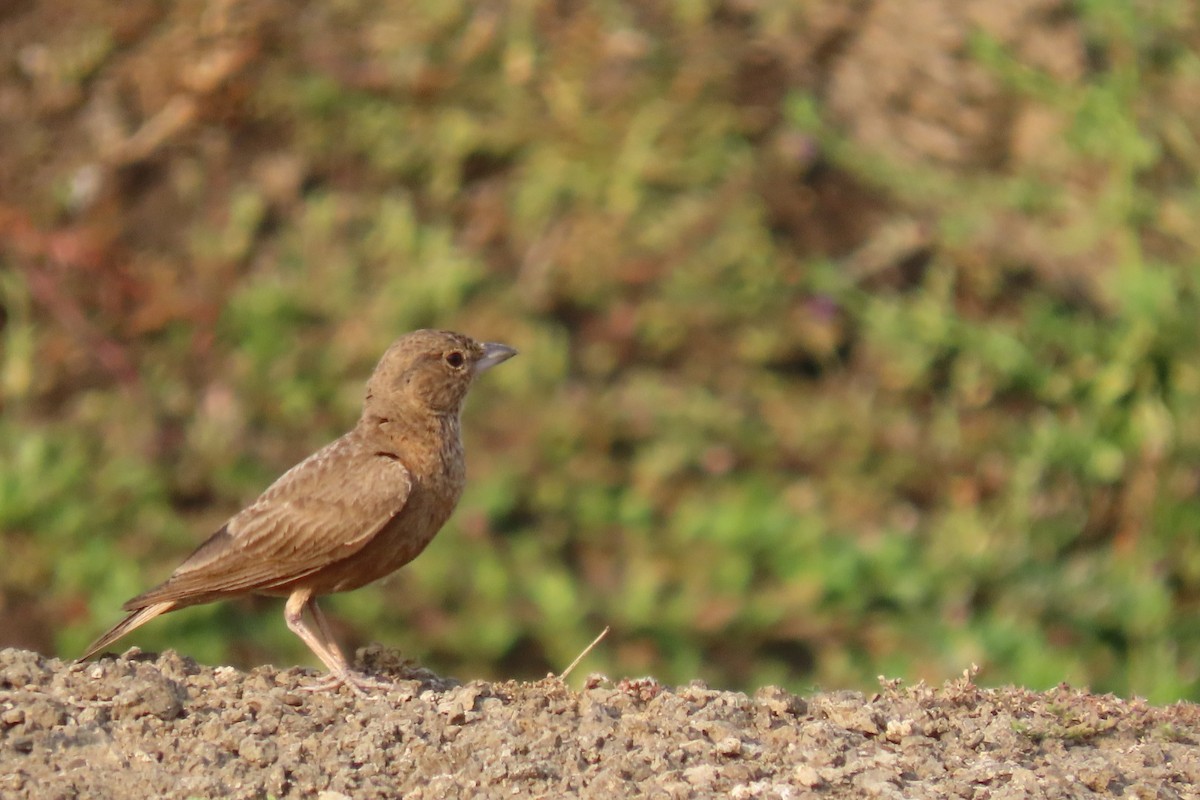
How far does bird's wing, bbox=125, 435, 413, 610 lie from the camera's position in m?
5.67

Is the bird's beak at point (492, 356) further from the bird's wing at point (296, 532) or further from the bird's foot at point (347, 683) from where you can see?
the bird's foot at point (347, 683)

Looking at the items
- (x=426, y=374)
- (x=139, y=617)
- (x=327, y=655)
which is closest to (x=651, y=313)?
(x=426, y=374)

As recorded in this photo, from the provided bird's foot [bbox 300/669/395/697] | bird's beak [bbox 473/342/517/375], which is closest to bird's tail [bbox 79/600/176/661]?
bird's foot [bbox 300/669/395/697]

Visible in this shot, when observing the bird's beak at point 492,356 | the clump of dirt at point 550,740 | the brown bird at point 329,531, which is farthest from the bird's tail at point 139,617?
the bird's beak at point 492,356

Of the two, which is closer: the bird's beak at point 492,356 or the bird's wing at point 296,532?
the bird's wing at point 296,532

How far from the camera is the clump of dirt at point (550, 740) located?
14.8ft

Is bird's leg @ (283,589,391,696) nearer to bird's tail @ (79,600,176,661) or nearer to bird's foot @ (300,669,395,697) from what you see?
bird's foot @ (300,669,395,697)

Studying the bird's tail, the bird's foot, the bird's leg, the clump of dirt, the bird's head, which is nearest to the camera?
the clump of dirt

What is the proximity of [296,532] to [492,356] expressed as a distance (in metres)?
1.11

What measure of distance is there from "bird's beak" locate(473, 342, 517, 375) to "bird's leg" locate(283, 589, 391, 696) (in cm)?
101

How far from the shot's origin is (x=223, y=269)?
9.12m

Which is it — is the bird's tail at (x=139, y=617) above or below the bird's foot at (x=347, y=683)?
above

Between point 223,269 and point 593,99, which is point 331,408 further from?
point 593,99

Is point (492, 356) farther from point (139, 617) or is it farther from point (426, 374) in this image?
point (139, 617)
